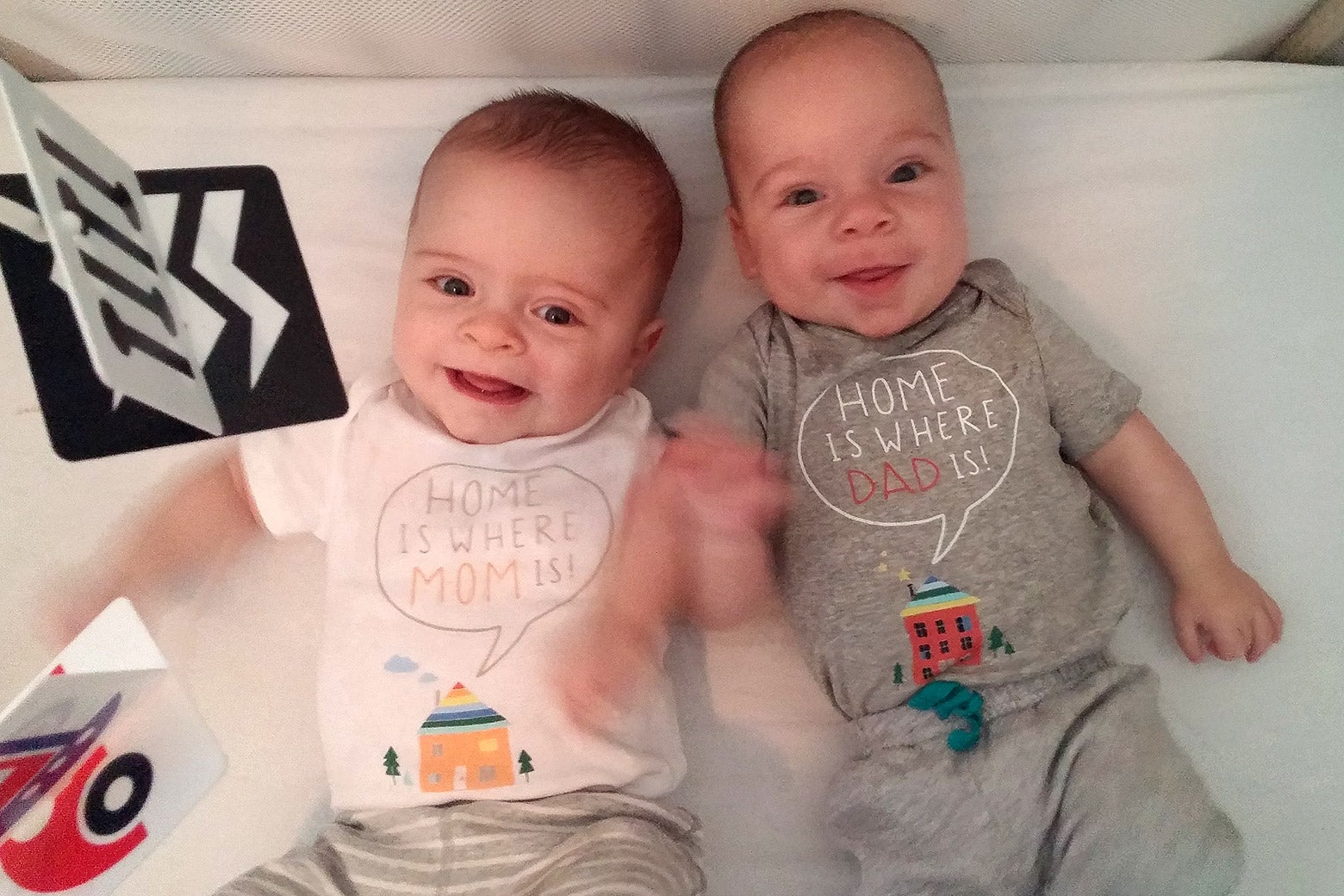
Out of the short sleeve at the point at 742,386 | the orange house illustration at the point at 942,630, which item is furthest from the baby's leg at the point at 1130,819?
the short sleeve at the point at 742,386

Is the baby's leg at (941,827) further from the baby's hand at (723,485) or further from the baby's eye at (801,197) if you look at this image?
the baby's eye at (801,197)

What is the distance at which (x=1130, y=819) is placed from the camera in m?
0.78

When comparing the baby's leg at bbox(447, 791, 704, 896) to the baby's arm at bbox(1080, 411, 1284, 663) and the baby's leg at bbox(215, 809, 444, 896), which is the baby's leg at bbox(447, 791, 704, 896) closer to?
the baby's leg at bbox(215, 809, 444, 896)

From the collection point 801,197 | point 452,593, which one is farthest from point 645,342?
point 452,593

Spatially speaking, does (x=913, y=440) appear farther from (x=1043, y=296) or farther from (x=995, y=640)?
(x=1043, y=296)

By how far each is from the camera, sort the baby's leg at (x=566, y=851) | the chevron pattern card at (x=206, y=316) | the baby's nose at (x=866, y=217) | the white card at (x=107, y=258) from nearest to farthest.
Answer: the white card at (x=107, y=258) → the baby's leg at (x=566, y=851) → the baby's nose at (x=866, y=217) → the chevron pattern card at (x=206, y=316)

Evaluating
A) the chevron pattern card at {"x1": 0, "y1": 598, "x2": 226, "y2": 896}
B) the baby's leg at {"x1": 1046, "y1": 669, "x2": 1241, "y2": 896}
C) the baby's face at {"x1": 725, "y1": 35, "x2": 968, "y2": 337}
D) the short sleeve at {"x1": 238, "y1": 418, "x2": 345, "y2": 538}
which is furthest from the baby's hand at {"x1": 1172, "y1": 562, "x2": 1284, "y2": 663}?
the chevron pattern card at {"x1": 0, "y1": 598, "x2": 226, "y2": 896}

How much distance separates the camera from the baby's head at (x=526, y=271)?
0.84 metres

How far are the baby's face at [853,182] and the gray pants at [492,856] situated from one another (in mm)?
518

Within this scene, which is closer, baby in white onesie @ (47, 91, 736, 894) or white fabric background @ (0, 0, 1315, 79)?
baby in white onesie @ (47, 91, 736, 894)

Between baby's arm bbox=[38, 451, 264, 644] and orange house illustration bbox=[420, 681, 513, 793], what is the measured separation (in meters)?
0.33

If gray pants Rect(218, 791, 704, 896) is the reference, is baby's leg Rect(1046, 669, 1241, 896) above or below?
below

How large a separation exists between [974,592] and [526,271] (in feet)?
1.66

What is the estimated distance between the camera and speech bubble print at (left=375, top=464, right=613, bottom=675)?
832 millimetres
